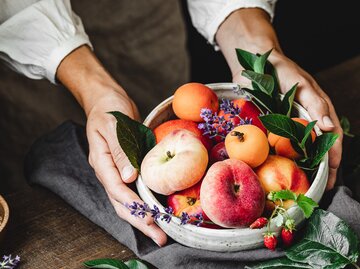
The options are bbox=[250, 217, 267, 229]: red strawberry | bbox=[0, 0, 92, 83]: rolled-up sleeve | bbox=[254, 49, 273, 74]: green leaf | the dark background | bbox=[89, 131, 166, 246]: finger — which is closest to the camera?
bbox=[250, 217, 267, 229]: red strawberry

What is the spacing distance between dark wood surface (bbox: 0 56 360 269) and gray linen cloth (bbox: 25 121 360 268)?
0.02 m

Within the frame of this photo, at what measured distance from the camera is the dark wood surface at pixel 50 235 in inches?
37.5

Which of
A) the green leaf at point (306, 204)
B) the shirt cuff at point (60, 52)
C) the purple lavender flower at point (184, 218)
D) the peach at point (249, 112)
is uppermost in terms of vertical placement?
the shirt cuff at point (60, 52)

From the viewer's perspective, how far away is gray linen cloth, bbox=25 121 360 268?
0.86 m

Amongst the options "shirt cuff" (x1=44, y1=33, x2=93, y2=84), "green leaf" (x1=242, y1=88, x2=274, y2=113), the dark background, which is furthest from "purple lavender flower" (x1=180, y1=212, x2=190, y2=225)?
the dark background

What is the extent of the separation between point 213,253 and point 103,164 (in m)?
0.25

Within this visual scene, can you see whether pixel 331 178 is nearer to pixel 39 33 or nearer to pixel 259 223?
pixel 259 223

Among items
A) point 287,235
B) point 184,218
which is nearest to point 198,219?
point 184,218

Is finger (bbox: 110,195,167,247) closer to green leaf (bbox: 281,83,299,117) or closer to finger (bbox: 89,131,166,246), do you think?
finger (bbox: 89,131,166,246)

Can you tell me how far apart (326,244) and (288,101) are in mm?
244

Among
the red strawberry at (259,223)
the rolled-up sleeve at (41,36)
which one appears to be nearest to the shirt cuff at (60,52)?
the rolled-up sleeve at (41,36)

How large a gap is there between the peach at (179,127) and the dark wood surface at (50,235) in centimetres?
19

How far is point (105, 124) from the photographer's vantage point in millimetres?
1023

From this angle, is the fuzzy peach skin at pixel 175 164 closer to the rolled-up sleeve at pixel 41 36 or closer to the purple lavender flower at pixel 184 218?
the purple lavender flower at pixel 184 218
